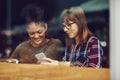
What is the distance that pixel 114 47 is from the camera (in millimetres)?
3086

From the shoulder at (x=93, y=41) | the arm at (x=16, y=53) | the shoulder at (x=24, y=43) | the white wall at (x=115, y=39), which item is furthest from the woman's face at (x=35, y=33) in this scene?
the white wall at (x=115, y=39)

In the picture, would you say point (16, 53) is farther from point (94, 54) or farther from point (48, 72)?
point (94, 54)

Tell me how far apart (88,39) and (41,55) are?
58 centimetres

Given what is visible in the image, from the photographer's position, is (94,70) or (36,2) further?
(36,2)

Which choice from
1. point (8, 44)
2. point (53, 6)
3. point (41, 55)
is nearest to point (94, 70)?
point (41, 55)

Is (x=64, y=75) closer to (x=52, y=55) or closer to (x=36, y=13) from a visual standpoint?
(x=52, y=55)

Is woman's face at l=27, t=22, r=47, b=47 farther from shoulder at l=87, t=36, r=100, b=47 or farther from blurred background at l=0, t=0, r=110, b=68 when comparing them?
shoulder at l=87, t=36, r=100, b=47

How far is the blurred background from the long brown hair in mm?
42

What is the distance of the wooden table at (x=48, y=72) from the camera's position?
3213 millimetres

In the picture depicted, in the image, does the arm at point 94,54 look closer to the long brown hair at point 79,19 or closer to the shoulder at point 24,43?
the long brown hair at point 79,19

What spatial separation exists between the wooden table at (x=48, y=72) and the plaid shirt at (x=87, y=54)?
0.21 ft

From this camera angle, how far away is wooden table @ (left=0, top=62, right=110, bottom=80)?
10.5 feet

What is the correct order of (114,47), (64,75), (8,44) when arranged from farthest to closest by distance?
(8,44) < (64,75) < (114,47)

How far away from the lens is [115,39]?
3.08 meters
